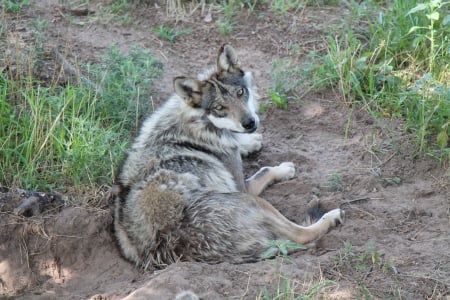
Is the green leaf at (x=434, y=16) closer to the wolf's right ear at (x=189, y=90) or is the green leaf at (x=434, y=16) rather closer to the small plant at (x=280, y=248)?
the wolf's right ear at (x=189, y=90)

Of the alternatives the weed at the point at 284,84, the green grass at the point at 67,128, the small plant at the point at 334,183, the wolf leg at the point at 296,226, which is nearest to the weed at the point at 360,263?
the wolf leg at the point at 296,226

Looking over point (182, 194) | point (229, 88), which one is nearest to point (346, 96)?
point (229, 88)

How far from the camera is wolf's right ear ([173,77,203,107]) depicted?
6.05 metres

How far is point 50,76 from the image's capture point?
7.22m

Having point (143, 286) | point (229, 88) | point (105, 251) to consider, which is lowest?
point (105, 251)

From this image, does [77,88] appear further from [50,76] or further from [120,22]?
[120,22]

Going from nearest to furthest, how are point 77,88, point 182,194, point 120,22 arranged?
1. point 182,194
2. point 77,88
3. point 120,22

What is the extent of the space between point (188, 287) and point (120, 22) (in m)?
4.59

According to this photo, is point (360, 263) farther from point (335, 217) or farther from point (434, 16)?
point (434, 16)

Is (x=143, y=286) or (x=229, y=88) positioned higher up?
(x=229, y=88)

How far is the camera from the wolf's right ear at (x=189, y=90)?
6.05 m

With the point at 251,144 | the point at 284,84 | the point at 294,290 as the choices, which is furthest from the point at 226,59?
the point at 294,290

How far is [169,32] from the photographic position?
8.36m

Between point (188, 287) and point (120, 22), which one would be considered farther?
point (120, 22)
